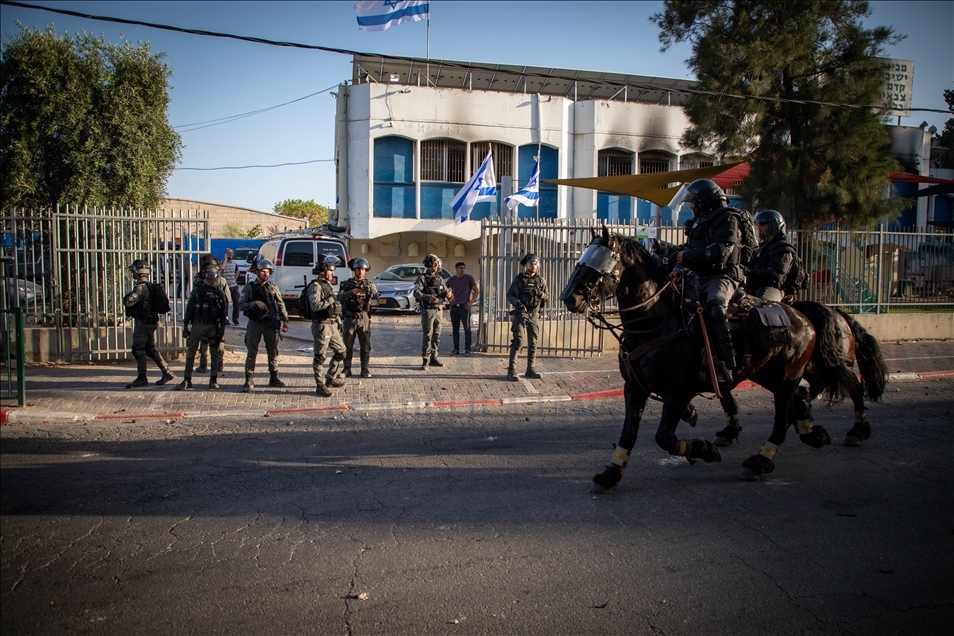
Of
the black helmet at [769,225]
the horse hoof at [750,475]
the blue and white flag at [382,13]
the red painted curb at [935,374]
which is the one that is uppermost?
the blue and white flag at [382,13]

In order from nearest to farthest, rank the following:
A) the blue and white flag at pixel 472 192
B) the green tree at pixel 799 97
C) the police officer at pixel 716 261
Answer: the police officer at pixel 716 261 → the green tree at pixel 799 97 → the blue and white flag at pixel 472 192

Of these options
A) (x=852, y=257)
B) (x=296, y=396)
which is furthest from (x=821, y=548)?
(x=852, y=257)

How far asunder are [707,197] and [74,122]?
1218cm

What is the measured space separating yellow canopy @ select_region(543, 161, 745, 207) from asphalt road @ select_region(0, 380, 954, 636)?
787 cm

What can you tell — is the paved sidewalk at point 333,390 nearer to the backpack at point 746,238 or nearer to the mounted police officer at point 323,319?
the mounted police officer at point 323,319

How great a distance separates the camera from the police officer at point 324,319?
1004cm

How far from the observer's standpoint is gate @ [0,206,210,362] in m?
11.3

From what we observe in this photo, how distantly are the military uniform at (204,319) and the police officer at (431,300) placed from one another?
11.4 ft

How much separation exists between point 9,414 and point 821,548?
28.5 feet

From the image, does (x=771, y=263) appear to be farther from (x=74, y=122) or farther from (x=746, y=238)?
(x=74, y=122)

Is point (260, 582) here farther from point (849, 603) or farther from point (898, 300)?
point (898, 300)

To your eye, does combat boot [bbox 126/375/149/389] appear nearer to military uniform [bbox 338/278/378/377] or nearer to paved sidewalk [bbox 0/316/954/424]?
paved sidewalk [bbox 0/316/954/424]

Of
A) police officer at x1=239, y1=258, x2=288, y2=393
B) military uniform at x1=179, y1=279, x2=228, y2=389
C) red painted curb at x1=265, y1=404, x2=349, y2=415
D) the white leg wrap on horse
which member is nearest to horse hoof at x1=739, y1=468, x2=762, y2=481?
the white leg wrap on horse

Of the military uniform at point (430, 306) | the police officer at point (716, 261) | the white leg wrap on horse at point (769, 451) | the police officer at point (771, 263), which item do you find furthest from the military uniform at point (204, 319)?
the white leg wrap on horse at point (769, 451)
